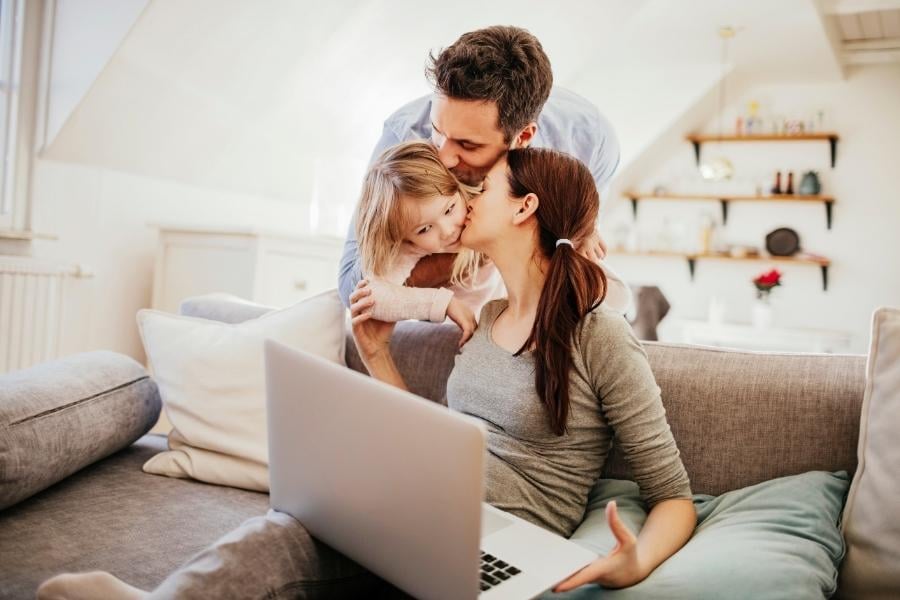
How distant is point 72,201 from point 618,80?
11.6ft

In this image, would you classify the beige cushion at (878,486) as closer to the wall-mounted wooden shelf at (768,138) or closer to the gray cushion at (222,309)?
the gray cushion at (222,309)

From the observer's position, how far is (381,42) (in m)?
3.20

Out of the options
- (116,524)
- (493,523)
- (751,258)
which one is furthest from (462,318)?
(751,258)

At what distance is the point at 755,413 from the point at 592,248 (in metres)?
0.41

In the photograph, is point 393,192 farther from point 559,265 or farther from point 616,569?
point 616,569

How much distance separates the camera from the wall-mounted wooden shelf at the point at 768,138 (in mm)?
4941

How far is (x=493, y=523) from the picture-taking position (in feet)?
3.23

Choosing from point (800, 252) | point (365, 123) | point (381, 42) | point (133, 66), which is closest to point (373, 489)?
point (133, 66)

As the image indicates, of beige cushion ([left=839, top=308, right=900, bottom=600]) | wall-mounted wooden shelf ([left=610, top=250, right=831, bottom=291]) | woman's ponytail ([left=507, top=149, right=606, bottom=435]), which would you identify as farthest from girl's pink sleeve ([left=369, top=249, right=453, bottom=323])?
wall-mounted wooden shelf ([left=610, top=250, right=831, bottom=291])

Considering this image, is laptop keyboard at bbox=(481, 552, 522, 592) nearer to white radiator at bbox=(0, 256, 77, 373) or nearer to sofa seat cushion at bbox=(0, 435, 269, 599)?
sofa seat cushion at bbox=(0, 435, 269, 599)

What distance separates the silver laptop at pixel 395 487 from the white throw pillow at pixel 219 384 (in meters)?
0.51

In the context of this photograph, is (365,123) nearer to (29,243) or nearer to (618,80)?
(29,243)

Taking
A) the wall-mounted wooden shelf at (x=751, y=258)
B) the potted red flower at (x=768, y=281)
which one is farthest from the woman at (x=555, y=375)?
the wall-mounted wooden shelf at (x=751, y=258)

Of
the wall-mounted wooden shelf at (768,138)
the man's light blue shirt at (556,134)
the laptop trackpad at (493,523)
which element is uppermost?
the wall-mounted wooden shelf at (768,138)
